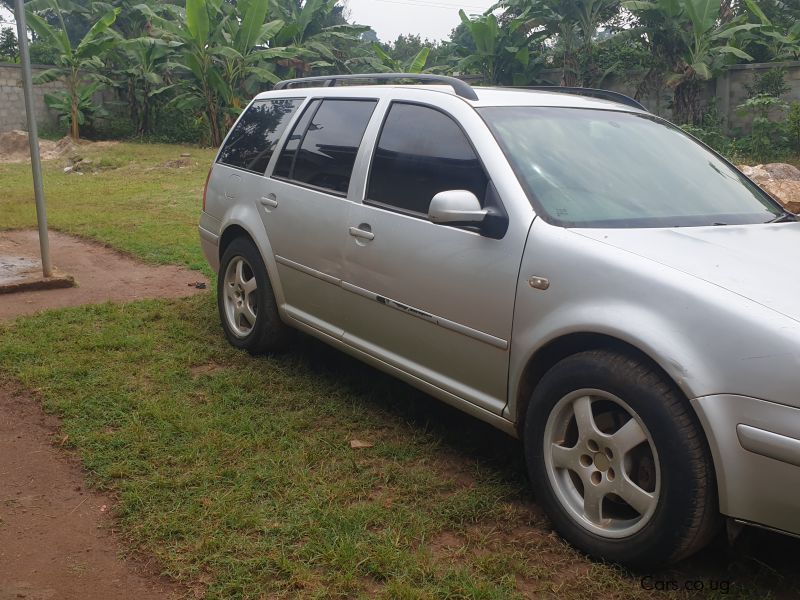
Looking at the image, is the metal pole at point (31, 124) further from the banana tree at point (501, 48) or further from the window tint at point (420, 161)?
the banana tree at point (501, 48)

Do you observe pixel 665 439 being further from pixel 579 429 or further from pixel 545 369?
pixel 545 369

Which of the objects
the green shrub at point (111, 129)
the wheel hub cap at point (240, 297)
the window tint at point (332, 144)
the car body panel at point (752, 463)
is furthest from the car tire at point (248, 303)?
the green shrub at point (111, 129)

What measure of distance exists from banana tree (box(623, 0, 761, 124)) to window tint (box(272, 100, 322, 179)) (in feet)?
45.0

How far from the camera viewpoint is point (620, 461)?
2947 millimetres

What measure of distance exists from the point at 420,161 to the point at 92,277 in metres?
4.91

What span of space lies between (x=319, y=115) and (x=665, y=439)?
307 centimetres

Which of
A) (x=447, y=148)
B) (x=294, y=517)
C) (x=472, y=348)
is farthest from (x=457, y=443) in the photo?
(x=447, y=148)

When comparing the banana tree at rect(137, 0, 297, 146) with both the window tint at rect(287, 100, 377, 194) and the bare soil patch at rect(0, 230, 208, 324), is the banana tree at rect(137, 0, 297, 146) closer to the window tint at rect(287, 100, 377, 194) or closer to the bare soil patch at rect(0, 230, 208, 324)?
the bare soil patch at rect(0, 230, 208, 324)

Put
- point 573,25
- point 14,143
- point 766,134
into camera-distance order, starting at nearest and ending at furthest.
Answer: point 766,134, point 573,25, point 14,143

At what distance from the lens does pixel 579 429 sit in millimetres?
3092

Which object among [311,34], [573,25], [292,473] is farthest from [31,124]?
[311,34]

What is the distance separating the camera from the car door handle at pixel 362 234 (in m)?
4.18

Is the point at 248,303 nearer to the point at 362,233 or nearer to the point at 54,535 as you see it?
the point at 362,233

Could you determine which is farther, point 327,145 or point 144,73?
point 144,73
